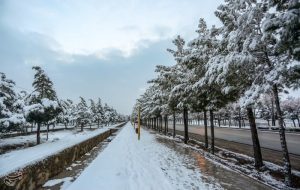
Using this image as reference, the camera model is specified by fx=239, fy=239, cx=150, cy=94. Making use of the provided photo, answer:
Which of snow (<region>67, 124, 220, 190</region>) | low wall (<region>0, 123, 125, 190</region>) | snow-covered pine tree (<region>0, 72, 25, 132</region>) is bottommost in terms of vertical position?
snow (<region>67, 124, 220, 190</region>)

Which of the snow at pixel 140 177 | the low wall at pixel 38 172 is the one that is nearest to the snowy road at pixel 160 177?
Answer: the snow at pixel 140 177

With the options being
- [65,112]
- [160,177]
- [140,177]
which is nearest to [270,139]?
[160,177]

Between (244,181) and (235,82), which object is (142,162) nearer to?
(244,181)

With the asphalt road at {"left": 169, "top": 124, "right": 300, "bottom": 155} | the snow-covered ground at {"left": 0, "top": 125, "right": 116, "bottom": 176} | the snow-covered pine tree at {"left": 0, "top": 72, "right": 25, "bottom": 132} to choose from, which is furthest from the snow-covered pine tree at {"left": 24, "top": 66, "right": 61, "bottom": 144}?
the asphalt road at {"left": 169, "top": 124, "right": 300, "bottom": 155}

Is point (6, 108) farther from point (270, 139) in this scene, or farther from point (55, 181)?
point (270, 139)

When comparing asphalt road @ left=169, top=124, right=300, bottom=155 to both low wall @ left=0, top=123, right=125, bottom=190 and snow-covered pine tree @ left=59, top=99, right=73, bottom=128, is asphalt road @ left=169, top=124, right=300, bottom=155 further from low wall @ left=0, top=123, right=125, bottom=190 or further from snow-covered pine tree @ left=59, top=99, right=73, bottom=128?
snow-covered pine tree @ left=59, top=99, right=73, bottom=128

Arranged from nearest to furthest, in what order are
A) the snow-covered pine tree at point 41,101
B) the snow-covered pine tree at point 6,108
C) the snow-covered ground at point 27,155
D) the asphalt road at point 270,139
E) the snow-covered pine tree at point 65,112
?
the snow-covered ground at point 27,155 → the asphalt road at point 270,139 → the snow-covered pine tree at point 6,108 → the snow-covered pine tree at point 41,101 → the snow-covered pine tree at point 65,112

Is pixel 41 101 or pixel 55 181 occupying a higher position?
pixel 41 101

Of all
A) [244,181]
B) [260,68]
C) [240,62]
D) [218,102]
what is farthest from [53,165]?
[218,102]

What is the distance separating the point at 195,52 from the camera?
14055mm

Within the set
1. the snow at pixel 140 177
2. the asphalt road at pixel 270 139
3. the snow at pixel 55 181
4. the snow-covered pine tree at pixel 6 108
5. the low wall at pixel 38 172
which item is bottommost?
the asphalt road at pixel 270 139

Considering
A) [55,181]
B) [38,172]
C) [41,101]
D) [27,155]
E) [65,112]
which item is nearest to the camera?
[38,172]

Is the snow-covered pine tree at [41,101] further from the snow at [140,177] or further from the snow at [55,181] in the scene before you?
the snow at [55,181]

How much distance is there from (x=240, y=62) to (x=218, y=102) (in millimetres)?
6611
